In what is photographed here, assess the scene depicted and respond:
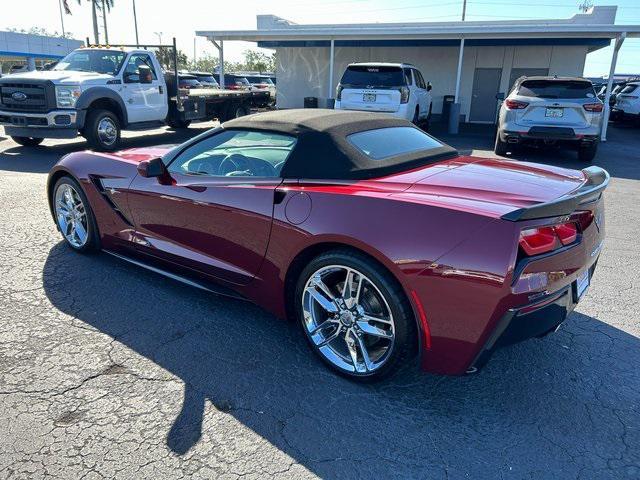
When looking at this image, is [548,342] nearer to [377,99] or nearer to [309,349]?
[309,349]

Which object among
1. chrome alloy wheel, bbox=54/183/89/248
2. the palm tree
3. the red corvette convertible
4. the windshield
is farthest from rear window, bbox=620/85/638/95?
the palm tree

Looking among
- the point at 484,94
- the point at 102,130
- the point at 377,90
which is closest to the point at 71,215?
the point at 102,130

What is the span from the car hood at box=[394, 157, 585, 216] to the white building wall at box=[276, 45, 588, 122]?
15.4 metres

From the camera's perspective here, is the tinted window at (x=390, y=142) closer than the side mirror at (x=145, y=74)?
Yes

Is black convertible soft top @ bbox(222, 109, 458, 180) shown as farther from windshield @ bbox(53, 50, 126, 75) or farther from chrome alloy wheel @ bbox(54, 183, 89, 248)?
windshield @ bbox(53, 50, 126, 75)

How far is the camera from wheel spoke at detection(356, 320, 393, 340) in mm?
2638

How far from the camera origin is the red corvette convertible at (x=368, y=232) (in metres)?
2.32

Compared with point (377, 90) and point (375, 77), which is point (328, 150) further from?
point (375, 77)

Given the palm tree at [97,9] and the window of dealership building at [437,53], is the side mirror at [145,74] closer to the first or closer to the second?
the window of dealership building at [437,53]

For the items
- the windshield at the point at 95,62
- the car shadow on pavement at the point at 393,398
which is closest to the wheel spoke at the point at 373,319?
the car shadow on pavement at the point at 393,398

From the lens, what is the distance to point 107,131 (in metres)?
10.6

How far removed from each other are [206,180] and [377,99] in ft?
30.9

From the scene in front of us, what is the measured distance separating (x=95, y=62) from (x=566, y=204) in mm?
11326

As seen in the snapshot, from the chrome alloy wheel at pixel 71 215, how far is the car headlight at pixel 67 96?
611 centimetres
